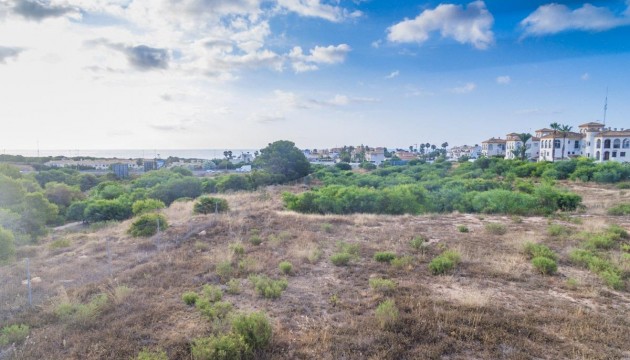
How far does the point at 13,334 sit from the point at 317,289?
578cm

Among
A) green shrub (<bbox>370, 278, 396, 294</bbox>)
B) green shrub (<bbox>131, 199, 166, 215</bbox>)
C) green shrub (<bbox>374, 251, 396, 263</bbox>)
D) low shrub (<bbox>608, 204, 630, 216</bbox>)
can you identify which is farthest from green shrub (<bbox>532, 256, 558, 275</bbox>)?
green shrub (<bbox>131, 199, 166, 215</bbox>)

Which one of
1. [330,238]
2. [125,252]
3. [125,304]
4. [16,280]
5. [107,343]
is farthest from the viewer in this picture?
A: [330,238]

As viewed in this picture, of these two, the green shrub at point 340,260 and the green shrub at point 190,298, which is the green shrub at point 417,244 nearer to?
the green shrub at point 340,260

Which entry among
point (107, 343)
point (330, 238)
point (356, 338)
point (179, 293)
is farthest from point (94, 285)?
point (330, 238)

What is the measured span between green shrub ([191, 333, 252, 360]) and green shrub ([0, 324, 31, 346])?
328cm

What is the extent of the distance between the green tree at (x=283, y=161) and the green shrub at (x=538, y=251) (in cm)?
3227

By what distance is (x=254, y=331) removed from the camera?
516 centimetres

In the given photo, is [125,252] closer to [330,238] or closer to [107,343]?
[107,343]

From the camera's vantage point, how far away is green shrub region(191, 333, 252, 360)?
181 inches

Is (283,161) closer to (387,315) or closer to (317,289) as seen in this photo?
(317,289)

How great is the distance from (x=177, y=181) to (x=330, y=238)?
20.1 m

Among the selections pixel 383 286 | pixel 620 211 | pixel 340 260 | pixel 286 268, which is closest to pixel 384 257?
pixel 340 260

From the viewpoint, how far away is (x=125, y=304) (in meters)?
6.71

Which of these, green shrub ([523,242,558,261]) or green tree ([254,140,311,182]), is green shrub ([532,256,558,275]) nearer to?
green shrub ([523,242,558,261])
